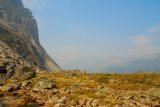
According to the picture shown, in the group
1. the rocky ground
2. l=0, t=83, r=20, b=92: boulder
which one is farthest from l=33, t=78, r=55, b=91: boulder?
l=0, t=83, r=20, b=92: boulder

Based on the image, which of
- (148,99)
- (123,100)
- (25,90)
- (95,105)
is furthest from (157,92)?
(25,90)

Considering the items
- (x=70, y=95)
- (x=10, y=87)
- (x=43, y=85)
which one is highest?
(x=43, y=85)

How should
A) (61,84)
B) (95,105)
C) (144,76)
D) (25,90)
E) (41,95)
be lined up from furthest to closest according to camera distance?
(144,76)
(61,84)
(25,90)
(41,95)
(95,105)

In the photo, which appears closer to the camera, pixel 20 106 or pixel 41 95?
pixel 20 106

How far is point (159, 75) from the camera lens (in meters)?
128

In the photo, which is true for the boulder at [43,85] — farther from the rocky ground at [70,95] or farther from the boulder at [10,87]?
the boulder at [10,87]

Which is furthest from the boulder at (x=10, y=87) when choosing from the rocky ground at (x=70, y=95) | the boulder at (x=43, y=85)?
the boulder at (x=43, y=85)

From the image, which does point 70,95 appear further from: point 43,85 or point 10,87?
point 10,87

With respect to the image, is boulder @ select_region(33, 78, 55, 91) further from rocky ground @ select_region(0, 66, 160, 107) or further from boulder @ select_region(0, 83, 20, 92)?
boulder @ select_region(0, 83, 20, 92)

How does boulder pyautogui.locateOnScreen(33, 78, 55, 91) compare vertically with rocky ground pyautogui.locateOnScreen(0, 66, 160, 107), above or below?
above

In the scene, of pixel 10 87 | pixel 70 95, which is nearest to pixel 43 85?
pixel 10 87

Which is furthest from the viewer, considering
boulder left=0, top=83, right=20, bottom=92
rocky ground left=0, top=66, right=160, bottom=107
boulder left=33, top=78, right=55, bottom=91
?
boulder left=33, top=78, right=55, bottom=91

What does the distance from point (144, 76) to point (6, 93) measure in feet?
209

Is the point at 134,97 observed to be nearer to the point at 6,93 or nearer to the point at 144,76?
the point at 6,93
